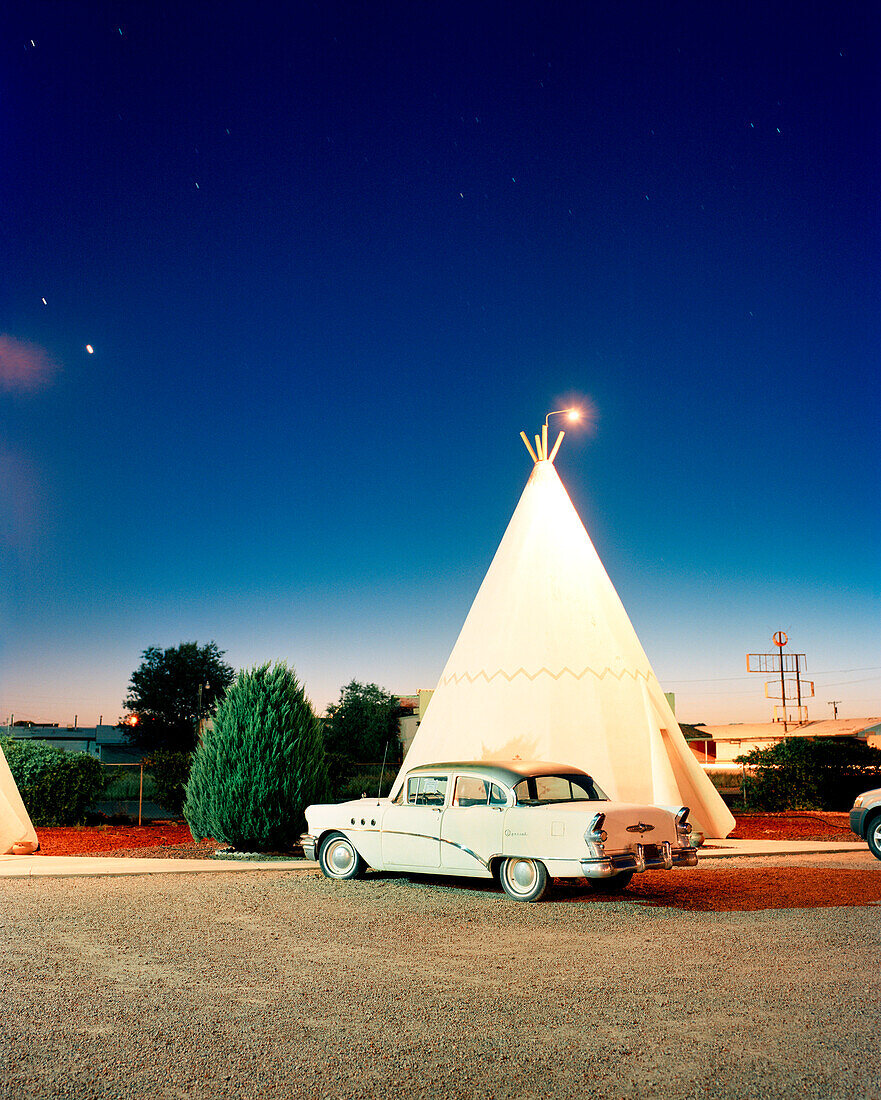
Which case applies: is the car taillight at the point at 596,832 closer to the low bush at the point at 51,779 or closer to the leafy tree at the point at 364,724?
the low bush at the point at 51,779

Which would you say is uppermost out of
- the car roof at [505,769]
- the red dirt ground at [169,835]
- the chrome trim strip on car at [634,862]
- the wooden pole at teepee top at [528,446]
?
the wooden pole at teepee top at [528,446]

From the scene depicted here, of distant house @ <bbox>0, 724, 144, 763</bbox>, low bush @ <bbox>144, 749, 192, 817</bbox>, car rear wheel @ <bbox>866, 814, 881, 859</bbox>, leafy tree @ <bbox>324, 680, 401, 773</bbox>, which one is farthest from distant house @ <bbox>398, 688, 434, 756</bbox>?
distant house @ <bbox>0, 724, 144, 763</bbox>

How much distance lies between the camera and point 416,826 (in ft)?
27.5

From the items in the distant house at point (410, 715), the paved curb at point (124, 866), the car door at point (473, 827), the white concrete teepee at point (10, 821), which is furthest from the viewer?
the distant house at point (410, 715)

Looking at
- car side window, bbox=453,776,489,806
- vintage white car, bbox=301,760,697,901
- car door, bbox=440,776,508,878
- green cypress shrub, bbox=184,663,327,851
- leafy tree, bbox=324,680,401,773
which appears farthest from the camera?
leafy tree, bbox=324,680,401,773

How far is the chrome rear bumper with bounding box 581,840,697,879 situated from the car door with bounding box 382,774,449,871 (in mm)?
1521

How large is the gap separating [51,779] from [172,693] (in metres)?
36.1

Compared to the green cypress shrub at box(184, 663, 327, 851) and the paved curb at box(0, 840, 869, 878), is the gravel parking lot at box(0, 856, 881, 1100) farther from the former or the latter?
the green cypress shrub at box(184, 663, 327, 851)

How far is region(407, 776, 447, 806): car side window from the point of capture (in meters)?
8.45

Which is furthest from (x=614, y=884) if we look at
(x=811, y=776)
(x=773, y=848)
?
(x=811, y=776)

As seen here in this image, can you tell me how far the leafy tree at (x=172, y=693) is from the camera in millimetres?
48500

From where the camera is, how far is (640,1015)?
13.6 ft

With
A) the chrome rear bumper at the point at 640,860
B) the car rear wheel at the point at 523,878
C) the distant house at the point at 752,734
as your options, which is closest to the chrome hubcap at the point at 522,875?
the car rear wheel at the point at 523,878

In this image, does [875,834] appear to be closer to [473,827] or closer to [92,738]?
[473,827]
